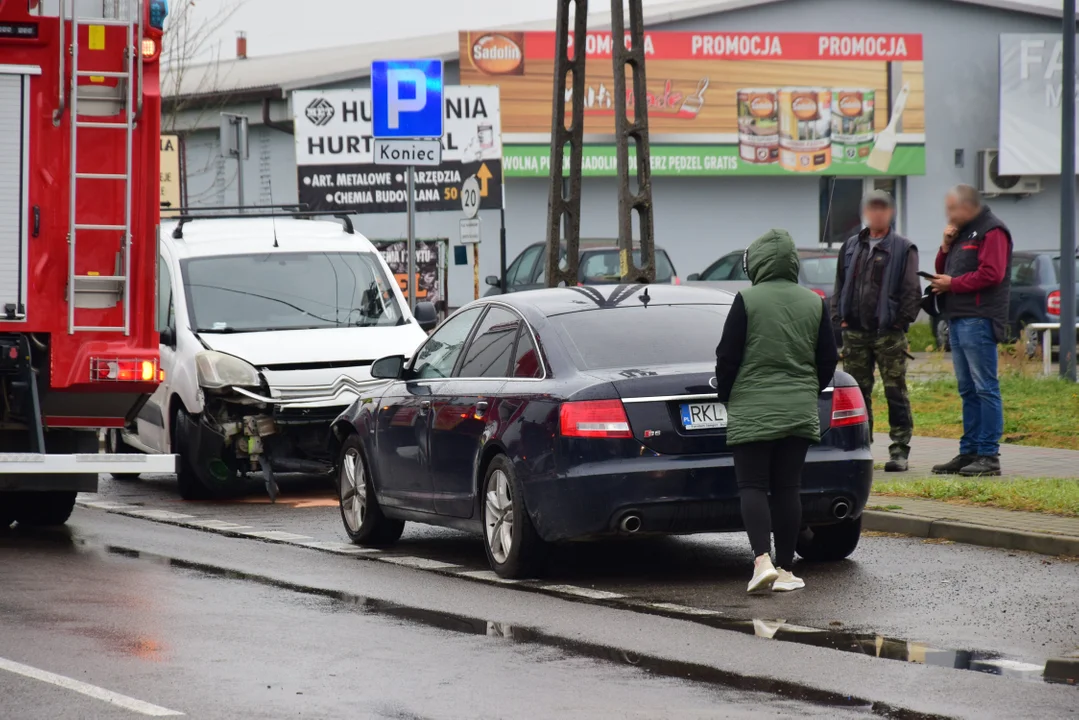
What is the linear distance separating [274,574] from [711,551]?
254 centimetres

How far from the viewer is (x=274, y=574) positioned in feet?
32.5

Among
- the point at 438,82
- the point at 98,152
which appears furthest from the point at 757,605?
the point at 438,82

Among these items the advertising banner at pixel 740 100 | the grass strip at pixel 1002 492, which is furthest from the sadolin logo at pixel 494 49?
the grass strip at pixel 1002 492

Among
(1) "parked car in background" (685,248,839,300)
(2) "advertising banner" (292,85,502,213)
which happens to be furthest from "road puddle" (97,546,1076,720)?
(2) "advertising banner" (292,85,502,213)

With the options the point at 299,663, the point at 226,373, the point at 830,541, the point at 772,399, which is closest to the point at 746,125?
the point at 226,373

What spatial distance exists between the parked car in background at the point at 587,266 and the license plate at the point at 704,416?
17529mm

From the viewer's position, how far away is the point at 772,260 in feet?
30.2

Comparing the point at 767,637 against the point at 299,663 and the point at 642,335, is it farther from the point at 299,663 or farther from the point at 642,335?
the point at 642,335

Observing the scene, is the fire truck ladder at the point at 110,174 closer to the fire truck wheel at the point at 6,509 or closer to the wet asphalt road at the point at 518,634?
the wet asphalt road at the point at 518,634

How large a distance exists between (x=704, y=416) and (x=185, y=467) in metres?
6.21

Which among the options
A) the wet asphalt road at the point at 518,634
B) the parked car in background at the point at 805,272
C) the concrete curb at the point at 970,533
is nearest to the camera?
the wet asphalt road at the point at 518,634

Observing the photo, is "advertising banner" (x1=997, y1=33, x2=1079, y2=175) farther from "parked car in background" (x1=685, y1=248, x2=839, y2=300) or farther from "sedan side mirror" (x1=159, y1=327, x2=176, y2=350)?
"sedan side mirror" (x1=159, y1=327, x2=176, y2=350)

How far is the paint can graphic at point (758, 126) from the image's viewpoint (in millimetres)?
41500

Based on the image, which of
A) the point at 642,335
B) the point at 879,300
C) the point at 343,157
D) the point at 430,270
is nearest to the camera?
the point at 642,335
